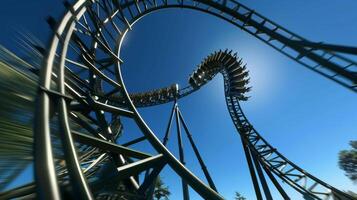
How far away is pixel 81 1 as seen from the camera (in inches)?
260

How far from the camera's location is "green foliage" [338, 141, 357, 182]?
2944cm

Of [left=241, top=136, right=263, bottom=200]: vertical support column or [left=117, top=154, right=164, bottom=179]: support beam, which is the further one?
[left=241, top=136, right=263, bottom=200]: vertical support column

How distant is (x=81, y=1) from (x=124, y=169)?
4733mm

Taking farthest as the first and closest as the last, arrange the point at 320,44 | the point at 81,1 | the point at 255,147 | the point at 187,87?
the point at 187,87 → the point at 255,147 → the point at 81,1 → the point at 320,44

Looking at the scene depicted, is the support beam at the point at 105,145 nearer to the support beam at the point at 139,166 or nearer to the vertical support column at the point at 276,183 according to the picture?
the support beam at the point at 139,166

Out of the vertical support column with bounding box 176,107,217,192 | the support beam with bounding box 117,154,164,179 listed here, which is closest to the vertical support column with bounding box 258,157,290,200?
the vertical support column with bounding box 176,107,217,192

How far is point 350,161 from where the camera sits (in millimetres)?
29953

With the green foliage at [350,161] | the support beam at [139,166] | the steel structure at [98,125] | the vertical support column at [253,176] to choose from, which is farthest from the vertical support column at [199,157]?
the green foliage at [350,161]

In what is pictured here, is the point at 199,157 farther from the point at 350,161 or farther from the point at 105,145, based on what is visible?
the point at 350,161

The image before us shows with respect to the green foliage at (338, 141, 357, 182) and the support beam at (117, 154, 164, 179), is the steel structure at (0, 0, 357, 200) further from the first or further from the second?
the green foliage at (338, 141, 357, 182)

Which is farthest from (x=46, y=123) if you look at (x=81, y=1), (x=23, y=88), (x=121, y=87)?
(x=81, y=1)

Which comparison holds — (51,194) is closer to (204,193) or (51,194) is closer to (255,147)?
(204,193)

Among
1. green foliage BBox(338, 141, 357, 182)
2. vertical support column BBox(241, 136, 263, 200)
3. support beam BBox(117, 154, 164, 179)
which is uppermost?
support beam BBox(117, 154, 164, 179)

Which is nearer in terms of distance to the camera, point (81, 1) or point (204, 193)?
point (204, 193)
